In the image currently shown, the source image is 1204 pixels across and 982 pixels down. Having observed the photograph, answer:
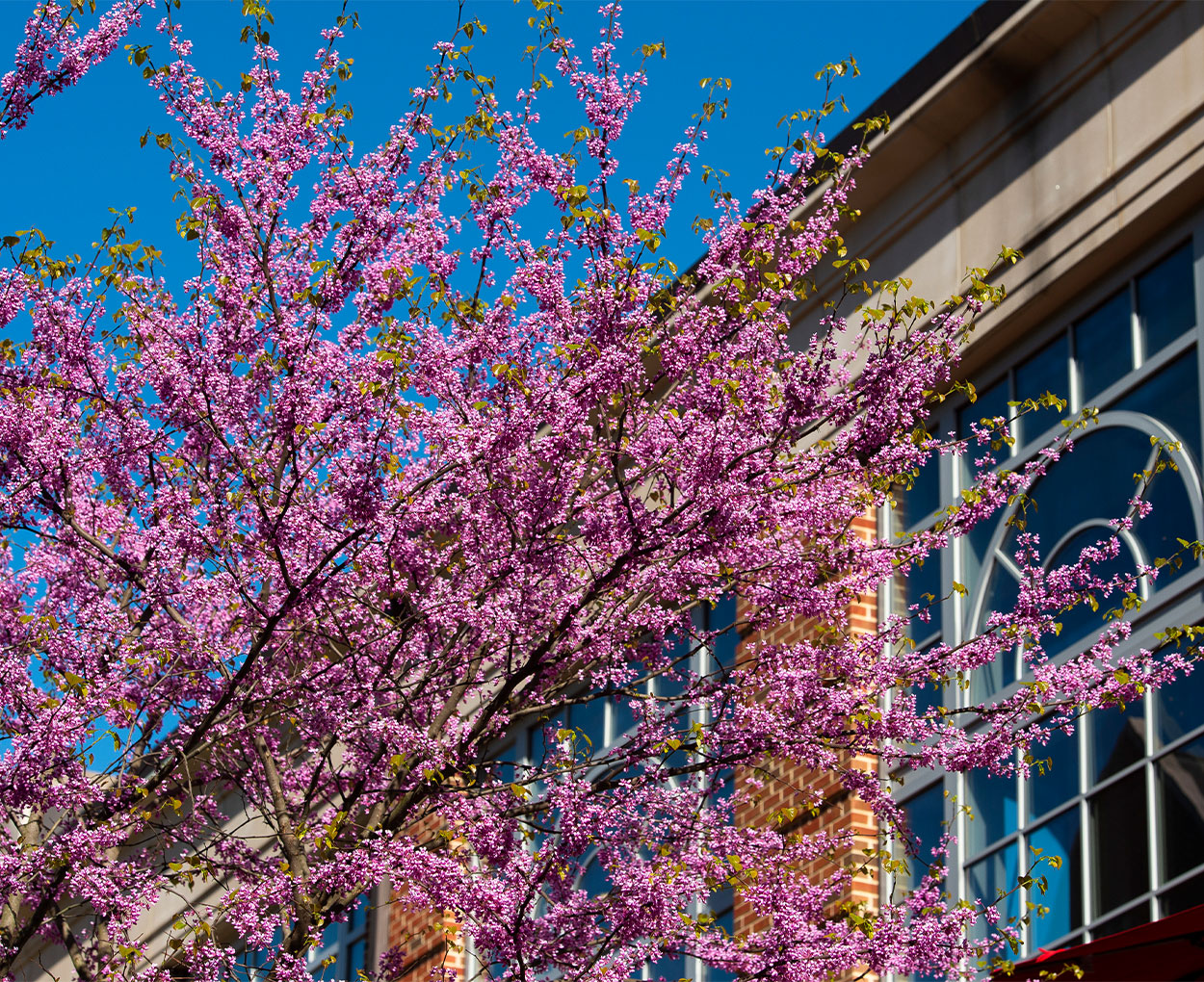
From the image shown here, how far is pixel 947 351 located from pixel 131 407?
546 centimetres

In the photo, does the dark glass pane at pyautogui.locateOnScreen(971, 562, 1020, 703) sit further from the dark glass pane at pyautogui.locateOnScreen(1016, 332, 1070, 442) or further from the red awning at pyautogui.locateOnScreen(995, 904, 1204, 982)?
the red awning at pyautogui.locateOnScreen(995, 904, 1204, 982)

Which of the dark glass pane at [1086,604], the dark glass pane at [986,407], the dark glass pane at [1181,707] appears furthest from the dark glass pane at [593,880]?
the dark glass pane at [1181,707]

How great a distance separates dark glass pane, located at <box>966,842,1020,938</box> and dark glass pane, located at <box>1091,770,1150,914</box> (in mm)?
734

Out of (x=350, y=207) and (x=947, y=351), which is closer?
(x=947, y=351)

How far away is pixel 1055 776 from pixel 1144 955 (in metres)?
2.57

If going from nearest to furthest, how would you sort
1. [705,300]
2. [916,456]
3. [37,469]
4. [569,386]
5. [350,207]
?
1. [569,386]
2. [916,456]
3. [37,469]
4. [350,207]
5. [705,300]

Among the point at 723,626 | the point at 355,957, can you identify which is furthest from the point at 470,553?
the point at 355,957

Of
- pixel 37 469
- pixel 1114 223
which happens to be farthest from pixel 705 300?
pixel 37 469

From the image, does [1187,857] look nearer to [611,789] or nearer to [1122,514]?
[1122,514]

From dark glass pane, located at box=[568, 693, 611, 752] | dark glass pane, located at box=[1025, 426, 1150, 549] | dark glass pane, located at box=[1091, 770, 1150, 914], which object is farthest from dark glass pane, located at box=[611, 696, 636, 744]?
dark glass pane, located at box=[1091, 770, 1150, 914]

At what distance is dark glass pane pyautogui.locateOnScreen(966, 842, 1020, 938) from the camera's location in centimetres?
1092

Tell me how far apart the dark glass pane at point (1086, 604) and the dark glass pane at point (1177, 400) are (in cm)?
82

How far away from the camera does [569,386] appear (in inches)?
A: 356

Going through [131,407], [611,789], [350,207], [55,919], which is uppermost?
[350,207]
